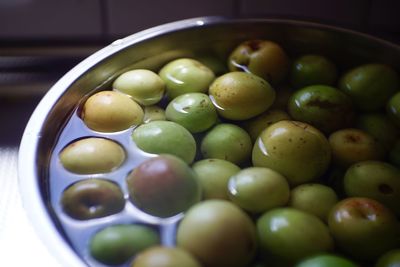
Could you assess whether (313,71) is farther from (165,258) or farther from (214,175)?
(165,258)

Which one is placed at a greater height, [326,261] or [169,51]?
[169,51]

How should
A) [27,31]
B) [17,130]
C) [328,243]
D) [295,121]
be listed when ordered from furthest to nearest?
[27,31], [17,130], [295,121], [328,243]

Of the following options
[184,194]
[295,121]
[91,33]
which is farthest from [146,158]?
[91,33]

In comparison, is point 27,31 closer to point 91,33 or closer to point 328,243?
point 91,33

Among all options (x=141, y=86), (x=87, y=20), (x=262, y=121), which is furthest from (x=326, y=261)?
(x=87, y=20)

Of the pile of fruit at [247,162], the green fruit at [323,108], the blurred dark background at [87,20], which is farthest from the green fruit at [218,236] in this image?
the blurred dark background at [87,20]

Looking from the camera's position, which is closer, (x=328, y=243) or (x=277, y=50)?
(x=328, y=243)

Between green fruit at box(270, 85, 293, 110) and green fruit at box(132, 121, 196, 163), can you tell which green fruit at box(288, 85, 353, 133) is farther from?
green fruit at box(132, 121, 196, 163)
